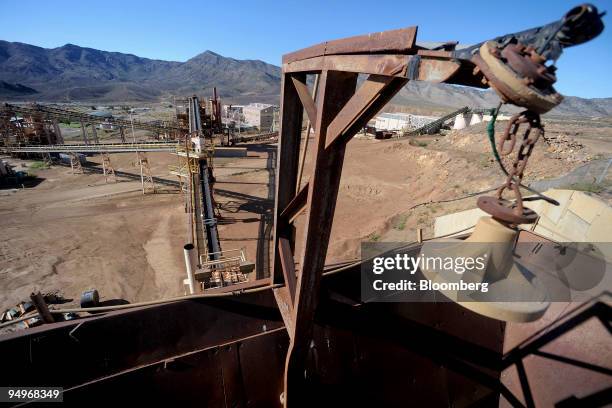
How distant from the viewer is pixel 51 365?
2914 mm

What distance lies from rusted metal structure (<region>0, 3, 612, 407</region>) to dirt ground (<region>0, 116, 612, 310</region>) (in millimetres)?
6369

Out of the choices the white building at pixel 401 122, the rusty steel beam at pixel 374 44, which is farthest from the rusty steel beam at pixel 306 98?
the white building at pixel 401 122

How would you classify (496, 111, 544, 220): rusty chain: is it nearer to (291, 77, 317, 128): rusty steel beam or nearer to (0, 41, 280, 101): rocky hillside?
(291, 77, 317, 128): rusty steel beam

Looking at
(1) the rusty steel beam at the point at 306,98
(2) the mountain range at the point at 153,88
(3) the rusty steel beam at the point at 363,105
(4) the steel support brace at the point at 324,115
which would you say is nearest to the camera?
(4) the steel support brace at the point at 324,115

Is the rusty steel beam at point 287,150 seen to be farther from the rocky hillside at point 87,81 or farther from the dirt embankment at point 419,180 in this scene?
the rocky hillside at point 87,81

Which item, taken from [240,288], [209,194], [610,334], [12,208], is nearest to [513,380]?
[610,334]

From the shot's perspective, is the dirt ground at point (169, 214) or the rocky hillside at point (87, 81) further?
the rocky hillside at point (87, 81)

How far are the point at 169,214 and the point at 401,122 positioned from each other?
32.9 meters

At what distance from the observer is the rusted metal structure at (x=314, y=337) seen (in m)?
1.95

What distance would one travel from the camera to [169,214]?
15516 millimetres

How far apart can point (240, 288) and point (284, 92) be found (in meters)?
2.23

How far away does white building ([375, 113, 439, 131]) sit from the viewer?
3803cm

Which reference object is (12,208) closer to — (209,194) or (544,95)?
(209,194)

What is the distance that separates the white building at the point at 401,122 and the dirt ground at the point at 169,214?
14708 mm
